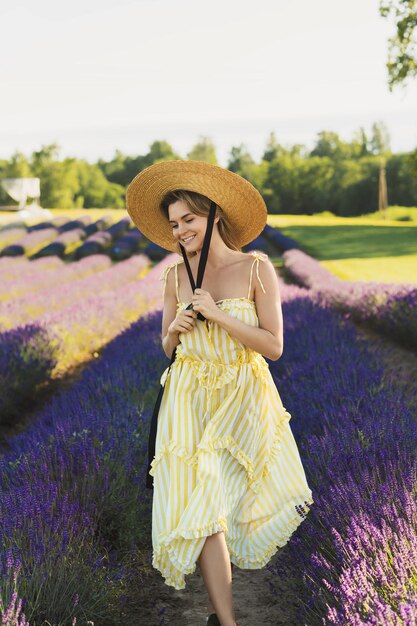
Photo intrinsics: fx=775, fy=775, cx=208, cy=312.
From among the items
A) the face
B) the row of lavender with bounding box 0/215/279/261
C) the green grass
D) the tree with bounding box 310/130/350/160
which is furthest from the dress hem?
the tree with bounding box 310/130/350/160

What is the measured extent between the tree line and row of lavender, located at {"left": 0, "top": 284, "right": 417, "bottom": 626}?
54504mm

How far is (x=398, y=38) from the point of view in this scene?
17.2 metres

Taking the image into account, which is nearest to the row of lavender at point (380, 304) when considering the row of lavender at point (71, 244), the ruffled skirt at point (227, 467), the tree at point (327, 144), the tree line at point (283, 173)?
the ruffled skirt at point (227, 467)

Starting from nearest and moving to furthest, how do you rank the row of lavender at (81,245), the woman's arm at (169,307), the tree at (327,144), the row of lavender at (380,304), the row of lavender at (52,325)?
1. the woman's arm at (169,307)
2. the row of lavender at (52,325)
3. the row of lavender at (380,304)
4. the row of lavender at (81,245)
5. the tree at (327,144)

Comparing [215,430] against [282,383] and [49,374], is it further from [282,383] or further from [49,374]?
[49,374]

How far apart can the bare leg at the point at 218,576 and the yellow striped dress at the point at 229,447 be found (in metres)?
0.09

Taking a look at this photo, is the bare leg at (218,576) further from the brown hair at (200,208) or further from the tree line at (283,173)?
the tree line at (283,173)

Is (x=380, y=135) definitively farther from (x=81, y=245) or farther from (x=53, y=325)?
(x=53, y=325)

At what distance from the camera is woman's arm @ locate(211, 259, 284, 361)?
2.43 metres

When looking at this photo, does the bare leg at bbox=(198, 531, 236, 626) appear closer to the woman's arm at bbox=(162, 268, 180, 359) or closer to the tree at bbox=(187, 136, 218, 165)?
the woman's arm at bbox=(162, 268, 180, 359)

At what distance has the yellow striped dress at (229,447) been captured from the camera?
240 centimetres

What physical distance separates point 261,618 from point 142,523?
0.69 metres

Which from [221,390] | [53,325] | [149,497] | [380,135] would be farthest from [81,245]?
[380,135]

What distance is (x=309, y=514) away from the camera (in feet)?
9.23
